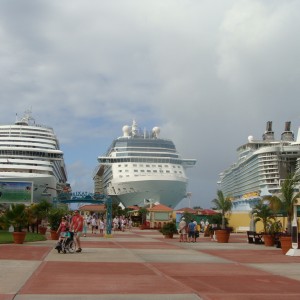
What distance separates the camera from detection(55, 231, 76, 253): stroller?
627 inches

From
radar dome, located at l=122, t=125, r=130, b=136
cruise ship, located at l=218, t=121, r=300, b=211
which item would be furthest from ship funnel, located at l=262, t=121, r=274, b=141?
radar dome, located at l=122, t=125, r=130, b=136

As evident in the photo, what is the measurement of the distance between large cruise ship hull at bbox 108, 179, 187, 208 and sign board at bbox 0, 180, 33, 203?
2207 cm

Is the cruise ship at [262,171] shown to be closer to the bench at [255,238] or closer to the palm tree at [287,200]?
the bench at [255,238]

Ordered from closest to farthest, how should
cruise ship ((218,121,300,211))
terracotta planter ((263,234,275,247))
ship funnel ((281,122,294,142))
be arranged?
terracotta planter ((263,234,275,247)) → cruise ship ((218,121,300,211)) → ship funnel ((281,122,294,142))

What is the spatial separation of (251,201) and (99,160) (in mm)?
25795

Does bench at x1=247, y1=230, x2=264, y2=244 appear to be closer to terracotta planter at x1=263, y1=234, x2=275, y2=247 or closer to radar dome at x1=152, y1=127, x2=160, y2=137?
terracotta planter at x1=263, y1=234, x2=275, y2=247

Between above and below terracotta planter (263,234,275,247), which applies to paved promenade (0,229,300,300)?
below

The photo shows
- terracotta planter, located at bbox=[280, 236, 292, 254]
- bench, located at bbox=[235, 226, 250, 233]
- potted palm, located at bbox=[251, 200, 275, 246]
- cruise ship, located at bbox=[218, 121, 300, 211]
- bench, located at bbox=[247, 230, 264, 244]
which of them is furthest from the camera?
cruise ship, located at bbox=[218, 121, 300, 211]

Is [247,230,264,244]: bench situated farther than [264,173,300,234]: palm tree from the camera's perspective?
Yes

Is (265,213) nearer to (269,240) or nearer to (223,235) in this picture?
(269,240)

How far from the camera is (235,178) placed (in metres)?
96.2

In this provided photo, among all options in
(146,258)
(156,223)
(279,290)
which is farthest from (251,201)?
(279,290)

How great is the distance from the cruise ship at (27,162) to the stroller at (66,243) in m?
41.4

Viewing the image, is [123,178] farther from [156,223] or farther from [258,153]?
[156,223]
